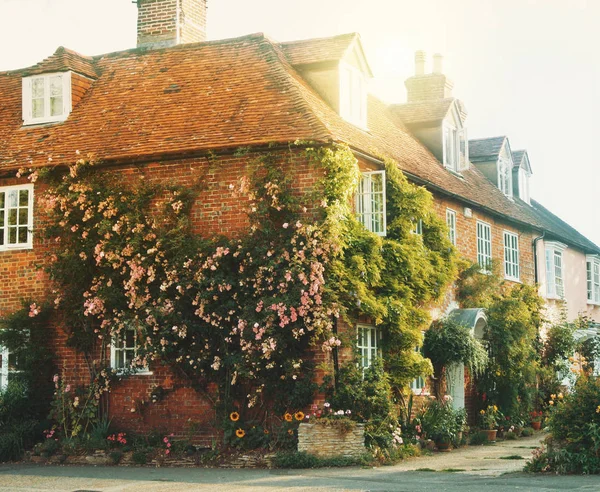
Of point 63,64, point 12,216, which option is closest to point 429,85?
point 63,64

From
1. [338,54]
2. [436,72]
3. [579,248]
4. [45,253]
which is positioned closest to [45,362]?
[45,253]

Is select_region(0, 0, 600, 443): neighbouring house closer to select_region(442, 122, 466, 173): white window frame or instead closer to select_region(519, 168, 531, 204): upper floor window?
select_region(442, 122, 466, 173): white window frame

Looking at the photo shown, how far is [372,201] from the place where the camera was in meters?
20.7

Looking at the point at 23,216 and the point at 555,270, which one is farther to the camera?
the point at 555,270

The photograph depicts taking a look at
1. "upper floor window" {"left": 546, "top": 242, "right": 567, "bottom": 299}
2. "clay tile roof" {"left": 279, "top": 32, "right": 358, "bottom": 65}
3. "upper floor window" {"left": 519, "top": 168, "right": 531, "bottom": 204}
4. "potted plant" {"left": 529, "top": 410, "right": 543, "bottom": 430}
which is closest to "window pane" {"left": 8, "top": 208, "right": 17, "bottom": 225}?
"clay tile roof" {"left": 279, "top": 32, "right": 358, "bottom": 65}

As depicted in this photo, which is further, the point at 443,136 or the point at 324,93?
the point at 443,136

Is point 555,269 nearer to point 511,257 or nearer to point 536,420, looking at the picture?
point 511,257

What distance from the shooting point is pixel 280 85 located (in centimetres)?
2109

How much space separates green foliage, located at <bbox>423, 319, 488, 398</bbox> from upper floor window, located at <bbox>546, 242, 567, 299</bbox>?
32.1 ft

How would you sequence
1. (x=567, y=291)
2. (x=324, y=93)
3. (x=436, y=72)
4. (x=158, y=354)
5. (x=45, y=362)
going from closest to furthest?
(x=158, y=354) < (x=45, y=362) < (x=324, y=93) < (x=436, y=72) < (x=567, y=291)

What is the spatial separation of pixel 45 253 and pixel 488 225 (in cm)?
1284

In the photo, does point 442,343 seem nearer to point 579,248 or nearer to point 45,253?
point 45,253

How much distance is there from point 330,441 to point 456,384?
724 cm

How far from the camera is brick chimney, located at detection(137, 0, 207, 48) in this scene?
82.9 ft
